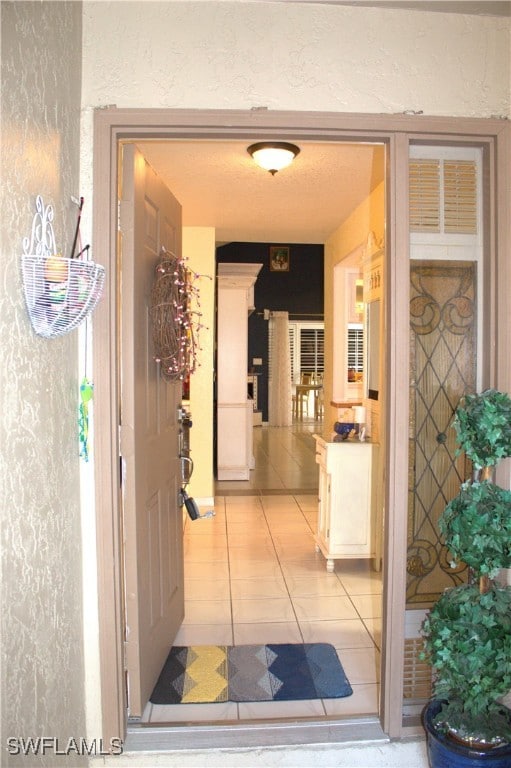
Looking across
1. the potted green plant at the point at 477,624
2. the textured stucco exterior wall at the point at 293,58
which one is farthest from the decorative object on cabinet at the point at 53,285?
the potted green plant at the point at 477,624

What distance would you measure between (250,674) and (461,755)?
4.00ft

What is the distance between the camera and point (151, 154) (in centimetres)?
397

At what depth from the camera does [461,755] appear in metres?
1.85

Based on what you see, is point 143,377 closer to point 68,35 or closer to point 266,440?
point 68,35

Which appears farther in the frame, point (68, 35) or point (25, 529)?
point (68, 35)

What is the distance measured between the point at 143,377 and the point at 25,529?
994mm

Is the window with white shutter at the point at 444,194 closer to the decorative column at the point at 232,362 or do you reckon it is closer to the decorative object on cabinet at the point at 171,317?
the decorative object on cabinet at the point at 171,317

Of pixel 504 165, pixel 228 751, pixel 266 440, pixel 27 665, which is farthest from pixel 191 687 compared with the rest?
pixel 266 440

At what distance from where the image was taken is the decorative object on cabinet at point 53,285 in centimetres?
155

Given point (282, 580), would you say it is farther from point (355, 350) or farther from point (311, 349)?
point (311, 349)

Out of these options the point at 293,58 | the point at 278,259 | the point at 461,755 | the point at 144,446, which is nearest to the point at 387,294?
the point at 293,58

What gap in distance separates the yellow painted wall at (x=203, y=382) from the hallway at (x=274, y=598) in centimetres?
38

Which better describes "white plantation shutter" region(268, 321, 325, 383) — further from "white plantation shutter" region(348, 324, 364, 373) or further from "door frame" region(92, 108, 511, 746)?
"door frame" region(92, 108, 511, 746)

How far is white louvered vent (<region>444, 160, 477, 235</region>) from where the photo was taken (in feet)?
7.81
